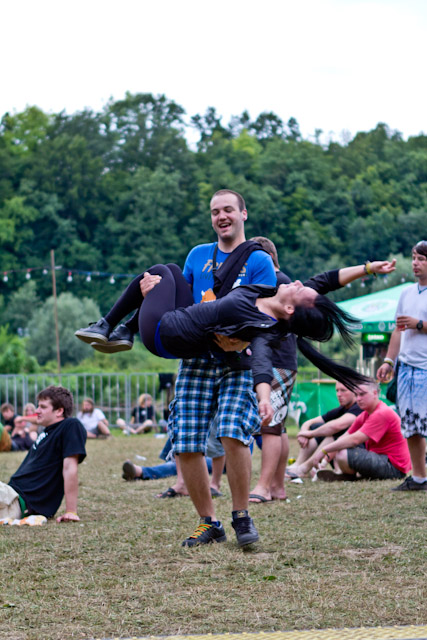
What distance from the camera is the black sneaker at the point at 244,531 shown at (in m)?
4.85

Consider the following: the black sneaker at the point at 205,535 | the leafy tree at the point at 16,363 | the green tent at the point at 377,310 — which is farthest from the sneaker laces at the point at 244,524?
the leafy tree at the point at 16,363

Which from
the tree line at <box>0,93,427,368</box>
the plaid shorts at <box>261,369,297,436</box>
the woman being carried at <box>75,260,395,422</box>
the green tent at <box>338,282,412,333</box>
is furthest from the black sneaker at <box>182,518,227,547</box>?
the tree line at <box>0,93,427,368</box>

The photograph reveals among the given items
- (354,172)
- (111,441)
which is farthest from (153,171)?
(111,441)

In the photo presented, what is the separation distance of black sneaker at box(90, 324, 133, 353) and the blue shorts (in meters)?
2.95

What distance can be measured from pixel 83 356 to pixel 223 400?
45.9 metres

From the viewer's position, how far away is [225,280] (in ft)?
16.1

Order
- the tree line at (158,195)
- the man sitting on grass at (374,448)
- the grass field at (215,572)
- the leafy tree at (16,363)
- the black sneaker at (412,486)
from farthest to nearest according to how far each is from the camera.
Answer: the tree line at (158,195), the leafy tree at (16,363), the man sitting on grass at (374,448), the black sneaker at (412,486), the grass field at (215,572)

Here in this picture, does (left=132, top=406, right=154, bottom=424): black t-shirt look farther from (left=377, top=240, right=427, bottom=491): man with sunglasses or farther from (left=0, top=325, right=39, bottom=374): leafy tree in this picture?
(left=377, top=240, right=427, bottom=491): man with sunglasses

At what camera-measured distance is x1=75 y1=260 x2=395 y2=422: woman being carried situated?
14.9ft

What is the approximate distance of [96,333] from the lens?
5.11m

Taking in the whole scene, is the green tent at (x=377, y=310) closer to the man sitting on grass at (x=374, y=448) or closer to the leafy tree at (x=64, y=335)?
the man sitting on grass at (x=374, y=448)

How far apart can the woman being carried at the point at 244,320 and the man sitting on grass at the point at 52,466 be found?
60.6 inches

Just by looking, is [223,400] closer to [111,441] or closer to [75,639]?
[75,639]

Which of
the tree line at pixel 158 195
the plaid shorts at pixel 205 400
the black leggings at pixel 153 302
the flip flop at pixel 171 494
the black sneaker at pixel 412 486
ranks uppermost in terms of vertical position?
the tree line at pixel 158 195
